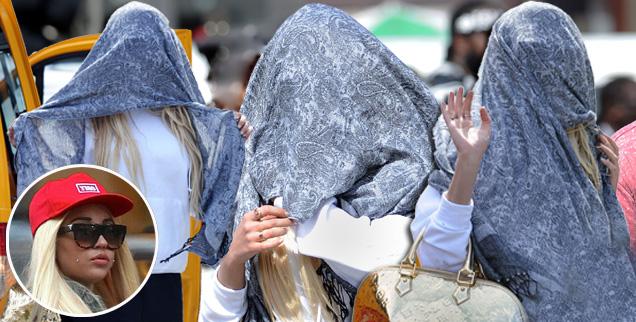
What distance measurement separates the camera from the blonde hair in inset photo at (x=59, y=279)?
11.5 ft

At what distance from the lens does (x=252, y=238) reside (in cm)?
363

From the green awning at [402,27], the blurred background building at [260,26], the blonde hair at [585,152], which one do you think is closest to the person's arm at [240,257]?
the blonde hair at [585,152]

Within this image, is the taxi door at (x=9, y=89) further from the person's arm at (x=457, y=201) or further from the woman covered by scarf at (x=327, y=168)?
the person's arm at (x=457, y=201)

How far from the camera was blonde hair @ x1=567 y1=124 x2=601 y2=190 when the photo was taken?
3.68 meters

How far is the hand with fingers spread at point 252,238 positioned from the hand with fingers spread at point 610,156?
0.91m

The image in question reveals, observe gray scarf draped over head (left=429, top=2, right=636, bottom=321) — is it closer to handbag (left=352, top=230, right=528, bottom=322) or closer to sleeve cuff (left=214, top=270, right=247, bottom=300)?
handbag (left=352, top=230, right=528, bottom=322)

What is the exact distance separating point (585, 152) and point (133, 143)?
133 cm

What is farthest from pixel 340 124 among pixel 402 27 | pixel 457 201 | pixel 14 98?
pixel 402 27

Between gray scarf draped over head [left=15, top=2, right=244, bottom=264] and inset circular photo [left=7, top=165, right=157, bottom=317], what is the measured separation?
0.34m

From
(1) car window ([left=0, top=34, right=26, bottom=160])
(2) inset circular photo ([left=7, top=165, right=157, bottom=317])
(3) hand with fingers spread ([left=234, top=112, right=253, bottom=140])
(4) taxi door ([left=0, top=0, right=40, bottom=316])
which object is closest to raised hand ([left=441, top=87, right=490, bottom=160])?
(3) hand with fingers spread ([left=234, top=112, right=253, bottom=140])

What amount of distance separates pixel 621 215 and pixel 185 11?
14.8m

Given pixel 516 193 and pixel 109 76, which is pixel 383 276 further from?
pixel 109 76

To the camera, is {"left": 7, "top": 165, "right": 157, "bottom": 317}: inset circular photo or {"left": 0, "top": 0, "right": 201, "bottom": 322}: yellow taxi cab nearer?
{"left": 7, "top": 165, "right": 157, "bottom": 317}: inset circular photo

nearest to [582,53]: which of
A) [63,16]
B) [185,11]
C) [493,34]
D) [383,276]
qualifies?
[493,34]
